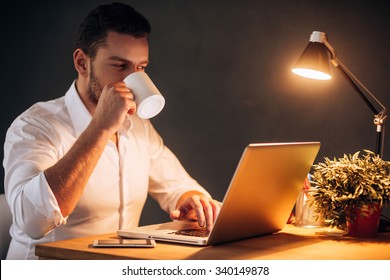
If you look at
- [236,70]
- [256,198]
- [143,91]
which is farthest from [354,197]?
[236,70]

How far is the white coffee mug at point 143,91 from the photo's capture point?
1939 millimetres

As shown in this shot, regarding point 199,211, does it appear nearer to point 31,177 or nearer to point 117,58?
point 31,177

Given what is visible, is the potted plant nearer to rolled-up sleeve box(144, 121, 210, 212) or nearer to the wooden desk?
the wooden desk

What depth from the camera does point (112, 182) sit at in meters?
2.33

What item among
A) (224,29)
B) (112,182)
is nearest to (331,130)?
(224,29)

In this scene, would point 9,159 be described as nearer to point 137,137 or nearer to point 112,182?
point 112,182

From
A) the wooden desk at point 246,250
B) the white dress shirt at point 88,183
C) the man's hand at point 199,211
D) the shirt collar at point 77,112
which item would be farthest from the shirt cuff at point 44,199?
the shirt collar at point 77,112

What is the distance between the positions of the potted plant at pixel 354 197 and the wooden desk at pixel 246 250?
0.08 m

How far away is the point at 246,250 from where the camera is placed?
1552 mm

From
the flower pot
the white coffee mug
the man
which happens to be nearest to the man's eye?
the man

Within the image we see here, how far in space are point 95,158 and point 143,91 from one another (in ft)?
0.81

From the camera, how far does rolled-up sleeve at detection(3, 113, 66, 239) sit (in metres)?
1.85

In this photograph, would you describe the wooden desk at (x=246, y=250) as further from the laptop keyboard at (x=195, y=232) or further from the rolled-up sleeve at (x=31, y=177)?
the rolled-up sleeve at (x=31, y=177)
